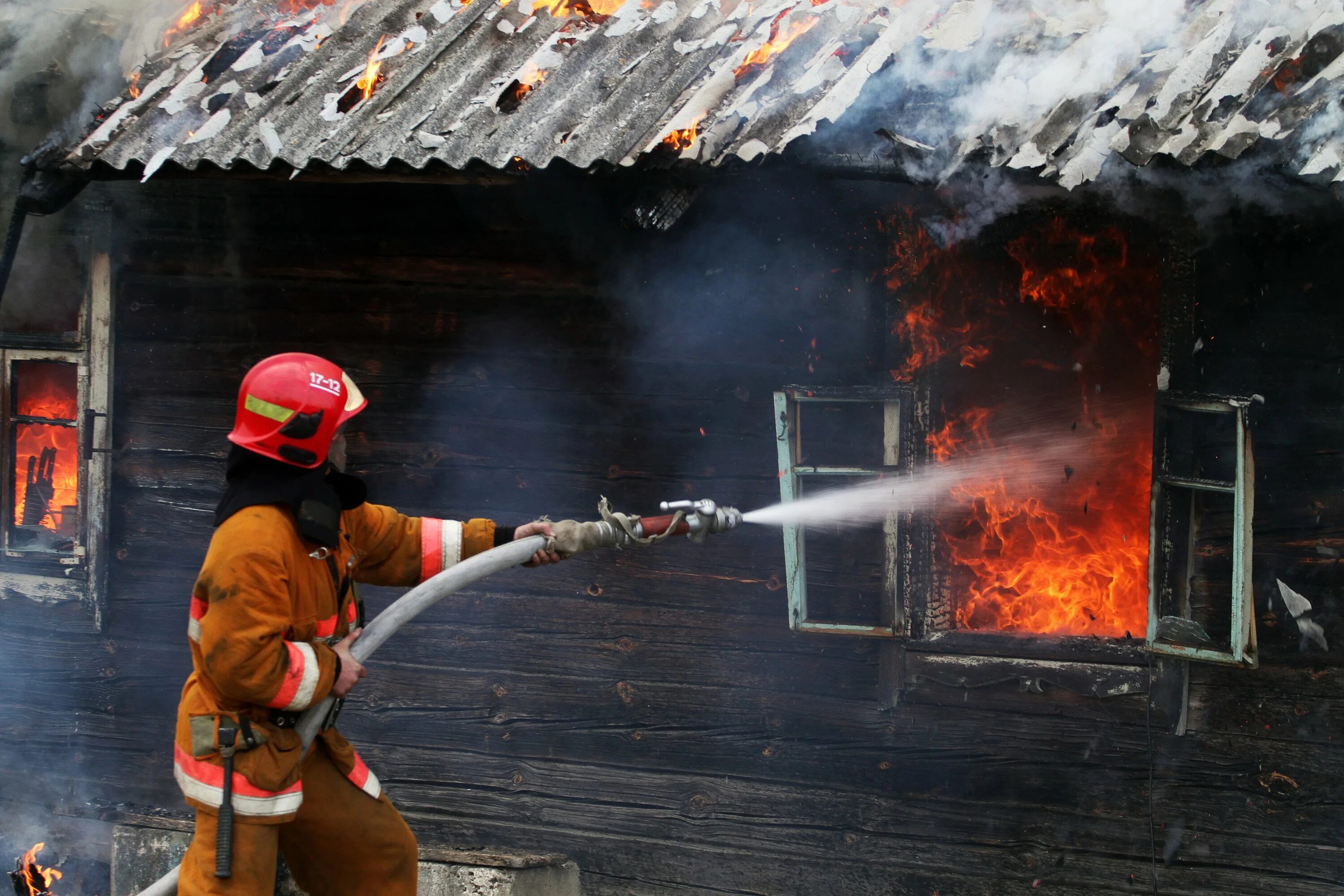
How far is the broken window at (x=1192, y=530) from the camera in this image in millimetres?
4426

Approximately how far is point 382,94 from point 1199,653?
4606 mm

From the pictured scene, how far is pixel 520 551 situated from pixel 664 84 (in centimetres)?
231

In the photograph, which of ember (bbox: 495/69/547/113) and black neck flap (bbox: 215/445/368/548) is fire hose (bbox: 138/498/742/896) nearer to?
black neck flap (bbox: 215/445/368/548)

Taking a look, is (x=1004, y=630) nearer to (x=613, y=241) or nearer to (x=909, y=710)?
(x=909, y=710)

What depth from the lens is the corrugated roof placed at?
393cm

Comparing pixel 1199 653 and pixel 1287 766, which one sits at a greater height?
pixel 1199 653

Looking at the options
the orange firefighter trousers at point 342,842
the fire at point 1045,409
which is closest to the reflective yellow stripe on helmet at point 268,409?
the orange firefighter trousers at point 342,842

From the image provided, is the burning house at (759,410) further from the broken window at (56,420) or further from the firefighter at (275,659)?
the firefighter at (275,659)

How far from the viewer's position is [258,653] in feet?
A: 11.1

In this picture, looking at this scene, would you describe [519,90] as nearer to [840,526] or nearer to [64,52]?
[840,526]

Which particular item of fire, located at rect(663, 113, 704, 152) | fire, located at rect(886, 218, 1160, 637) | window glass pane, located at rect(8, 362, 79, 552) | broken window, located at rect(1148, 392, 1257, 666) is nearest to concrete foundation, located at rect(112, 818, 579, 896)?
fire, located at rect(886, 218, 1160, 637)

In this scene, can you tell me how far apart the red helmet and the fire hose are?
2.24ft

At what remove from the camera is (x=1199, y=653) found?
4.36 m

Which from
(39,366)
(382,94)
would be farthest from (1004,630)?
(39,366)
